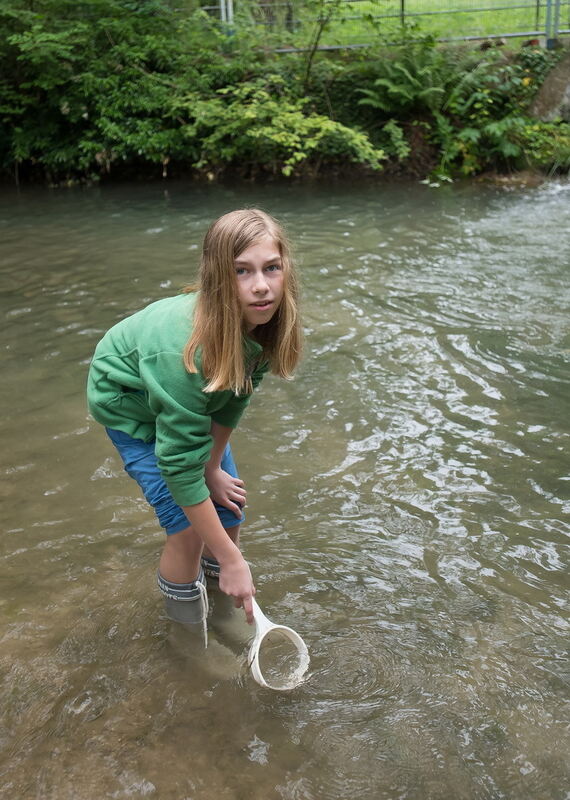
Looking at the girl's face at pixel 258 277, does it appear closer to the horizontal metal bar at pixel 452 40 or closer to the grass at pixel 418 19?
the grass at pixel 418 19

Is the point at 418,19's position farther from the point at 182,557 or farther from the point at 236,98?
the point at 182,557

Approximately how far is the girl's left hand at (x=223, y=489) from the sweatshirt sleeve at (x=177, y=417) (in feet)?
1.39

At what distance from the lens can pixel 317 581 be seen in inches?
132

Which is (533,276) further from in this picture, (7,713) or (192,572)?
(7,713)

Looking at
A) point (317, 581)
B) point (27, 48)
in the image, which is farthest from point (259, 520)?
point (27, 48)

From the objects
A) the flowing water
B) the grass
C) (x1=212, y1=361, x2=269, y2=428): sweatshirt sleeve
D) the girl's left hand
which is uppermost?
the grass

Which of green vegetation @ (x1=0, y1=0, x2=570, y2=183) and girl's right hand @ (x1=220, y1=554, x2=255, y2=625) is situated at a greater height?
green vegetation @ (x1=0, y1=0, x2=570, y2=183)

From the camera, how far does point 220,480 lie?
2.78 metres

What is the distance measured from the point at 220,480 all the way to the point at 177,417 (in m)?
0.57

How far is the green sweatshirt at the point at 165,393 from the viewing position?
7.46ft

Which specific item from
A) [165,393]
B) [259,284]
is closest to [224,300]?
[259,284]

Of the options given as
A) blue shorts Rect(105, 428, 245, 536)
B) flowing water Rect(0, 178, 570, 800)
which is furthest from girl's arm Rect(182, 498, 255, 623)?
flowing water Rect(0, 178, 570, 800)

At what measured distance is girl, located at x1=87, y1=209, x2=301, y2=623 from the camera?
2.28m

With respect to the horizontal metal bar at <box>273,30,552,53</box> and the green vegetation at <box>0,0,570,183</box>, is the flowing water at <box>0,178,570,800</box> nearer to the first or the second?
the green vegetation at <box>0,0,570,183</box>
